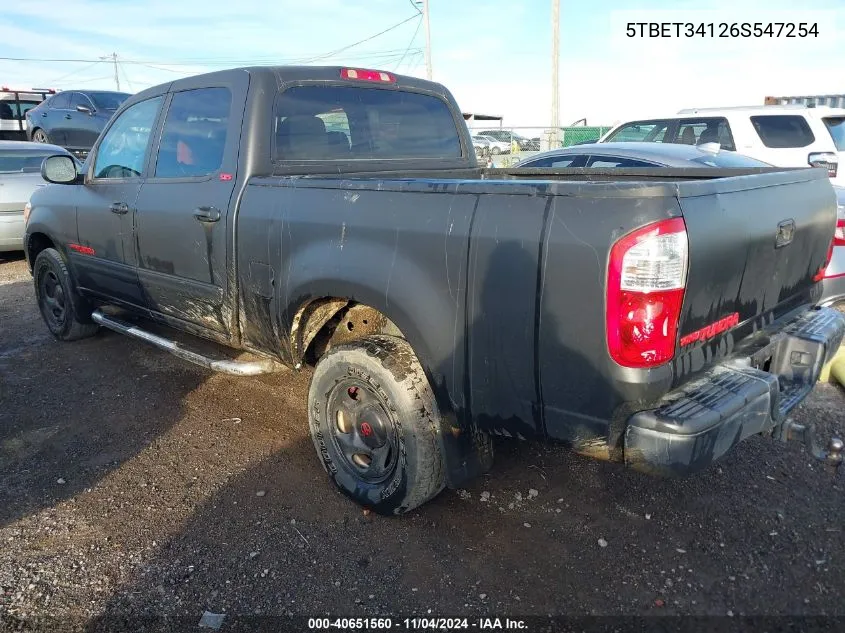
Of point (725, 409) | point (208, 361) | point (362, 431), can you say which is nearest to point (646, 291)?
point (725, 409)

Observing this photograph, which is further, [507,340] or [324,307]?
[324,307]

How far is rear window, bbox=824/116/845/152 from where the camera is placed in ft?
29.9

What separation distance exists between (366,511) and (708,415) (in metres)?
1.64

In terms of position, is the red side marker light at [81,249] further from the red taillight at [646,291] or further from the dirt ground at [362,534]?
the red taillight at [646,291]

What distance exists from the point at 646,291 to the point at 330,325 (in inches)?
→ 71.7

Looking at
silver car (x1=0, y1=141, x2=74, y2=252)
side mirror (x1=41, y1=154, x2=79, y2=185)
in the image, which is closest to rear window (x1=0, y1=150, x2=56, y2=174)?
silver car (x1=0, y1=141, x2=74, y2=252)

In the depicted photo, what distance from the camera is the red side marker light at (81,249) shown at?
4.63 meters

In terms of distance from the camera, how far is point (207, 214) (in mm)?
3398

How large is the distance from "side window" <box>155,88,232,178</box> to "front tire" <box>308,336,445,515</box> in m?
1.39

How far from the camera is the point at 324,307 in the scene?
3.12 meters

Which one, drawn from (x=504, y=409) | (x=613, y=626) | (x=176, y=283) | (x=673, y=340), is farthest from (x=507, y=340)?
(x=176, y=283)

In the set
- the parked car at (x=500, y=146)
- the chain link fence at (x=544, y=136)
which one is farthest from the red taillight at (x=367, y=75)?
the parked car at (x=500, y=146)

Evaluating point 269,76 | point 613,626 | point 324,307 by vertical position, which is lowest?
point 613,626

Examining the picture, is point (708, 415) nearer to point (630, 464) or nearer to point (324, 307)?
point (630, 464)
